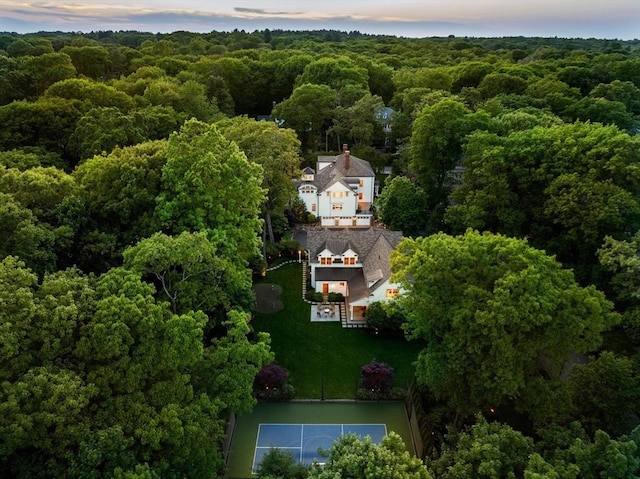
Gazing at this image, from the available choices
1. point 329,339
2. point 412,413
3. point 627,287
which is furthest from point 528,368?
point 329,339

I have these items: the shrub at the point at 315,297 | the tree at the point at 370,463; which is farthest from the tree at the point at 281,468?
the shrub at the point at 315,297

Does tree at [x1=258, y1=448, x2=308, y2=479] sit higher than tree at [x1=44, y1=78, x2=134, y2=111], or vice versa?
tree at [x1=44, y1=78, x2=134, y2=111]

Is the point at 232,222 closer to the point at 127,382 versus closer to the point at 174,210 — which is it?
the point at 174,210

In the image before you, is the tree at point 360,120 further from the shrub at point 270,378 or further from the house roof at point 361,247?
the shrub at point 270,378

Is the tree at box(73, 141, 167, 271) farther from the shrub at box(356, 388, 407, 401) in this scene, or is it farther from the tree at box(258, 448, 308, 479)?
the shrub at box(356, 388, 407, 401)

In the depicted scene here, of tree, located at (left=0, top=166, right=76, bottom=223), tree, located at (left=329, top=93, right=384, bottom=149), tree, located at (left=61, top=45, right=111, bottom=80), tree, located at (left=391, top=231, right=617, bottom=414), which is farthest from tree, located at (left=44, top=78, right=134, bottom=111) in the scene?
tree, located at (left=391, top=231, right=617, bottom=414)

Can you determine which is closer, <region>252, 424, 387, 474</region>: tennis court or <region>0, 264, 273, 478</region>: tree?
<region>0, 264, 273, 478</region>: tree

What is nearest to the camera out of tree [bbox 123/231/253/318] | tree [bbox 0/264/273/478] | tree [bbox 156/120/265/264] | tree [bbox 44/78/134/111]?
tree [bbox 0/264/273/478]

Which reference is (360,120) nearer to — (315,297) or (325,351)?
(315,297)
